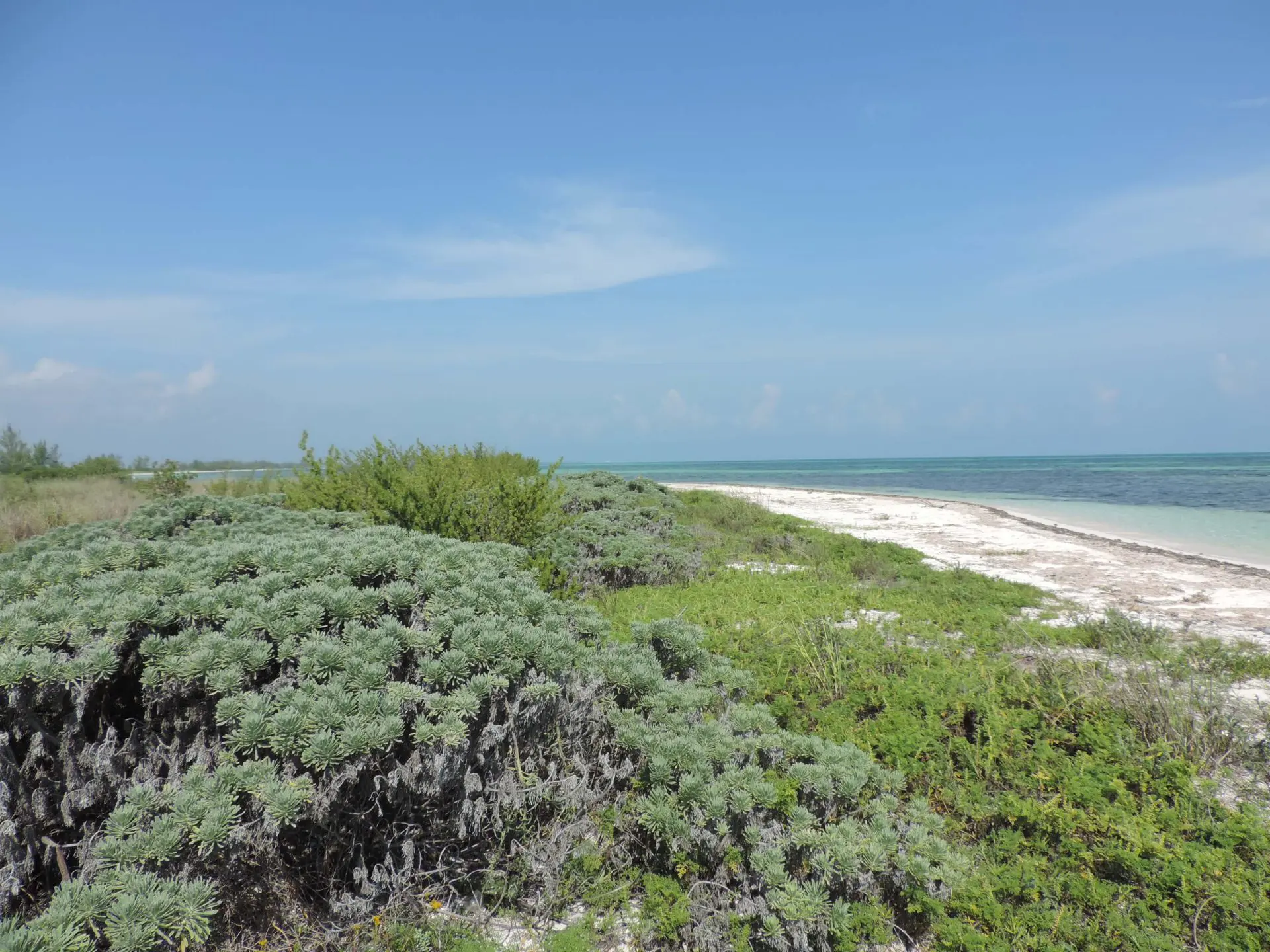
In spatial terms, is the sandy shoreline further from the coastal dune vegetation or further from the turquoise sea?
the coastal dune vegetation

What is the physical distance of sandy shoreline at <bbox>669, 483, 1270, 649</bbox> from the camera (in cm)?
721

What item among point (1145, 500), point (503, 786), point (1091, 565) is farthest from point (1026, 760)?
point (1145, 500)

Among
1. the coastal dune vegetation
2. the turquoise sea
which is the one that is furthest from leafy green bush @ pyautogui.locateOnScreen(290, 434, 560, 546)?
the turquoise sea

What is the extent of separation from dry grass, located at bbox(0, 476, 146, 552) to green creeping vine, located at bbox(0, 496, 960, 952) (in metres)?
8.68

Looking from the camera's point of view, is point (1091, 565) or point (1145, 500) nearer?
point (1091, 565)

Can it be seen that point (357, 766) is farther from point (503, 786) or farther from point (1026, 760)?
point (1026, 760)

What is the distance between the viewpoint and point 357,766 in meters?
2.58

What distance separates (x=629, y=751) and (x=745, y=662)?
2.16m

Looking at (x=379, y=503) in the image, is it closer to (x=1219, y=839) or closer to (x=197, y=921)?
(x=197, y=921)

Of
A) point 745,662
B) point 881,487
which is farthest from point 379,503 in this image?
point 881,487

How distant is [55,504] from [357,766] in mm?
16147

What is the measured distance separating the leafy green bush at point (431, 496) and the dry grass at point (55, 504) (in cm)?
385

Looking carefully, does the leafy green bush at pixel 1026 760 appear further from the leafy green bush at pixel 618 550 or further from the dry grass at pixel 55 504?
the dry grass at pixel 55 504

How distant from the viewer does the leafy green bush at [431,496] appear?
7859 mm
